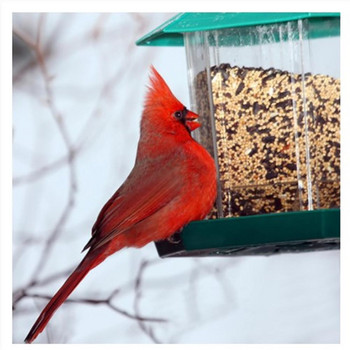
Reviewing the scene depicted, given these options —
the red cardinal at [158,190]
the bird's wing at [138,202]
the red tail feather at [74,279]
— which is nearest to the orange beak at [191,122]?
the red cardinal at [158,190]

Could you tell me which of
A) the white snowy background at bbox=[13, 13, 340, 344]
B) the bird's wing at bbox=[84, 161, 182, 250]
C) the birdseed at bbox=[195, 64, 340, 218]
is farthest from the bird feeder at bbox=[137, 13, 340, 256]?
the white snowy background at bbox=[13, 13, 340, 344]

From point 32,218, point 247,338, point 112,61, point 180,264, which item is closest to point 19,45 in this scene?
point 112,61

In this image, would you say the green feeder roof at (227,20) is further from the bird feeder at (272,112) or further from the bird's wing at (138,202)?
the bird's wing at (138,202)

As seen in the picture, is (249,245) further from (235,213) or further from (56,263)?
→ (56,263)

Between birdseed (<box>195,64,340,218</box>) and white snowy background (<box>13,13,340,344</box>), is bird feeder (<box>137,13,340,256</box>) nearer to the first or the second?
birdseed (<box>195,64,340,218</box>)

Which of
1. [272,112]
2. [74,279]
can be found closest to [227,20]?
[272,112]

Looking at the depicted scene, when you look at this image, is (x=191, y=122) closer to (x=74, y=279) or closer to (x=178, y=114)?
(x=178, y=114)
